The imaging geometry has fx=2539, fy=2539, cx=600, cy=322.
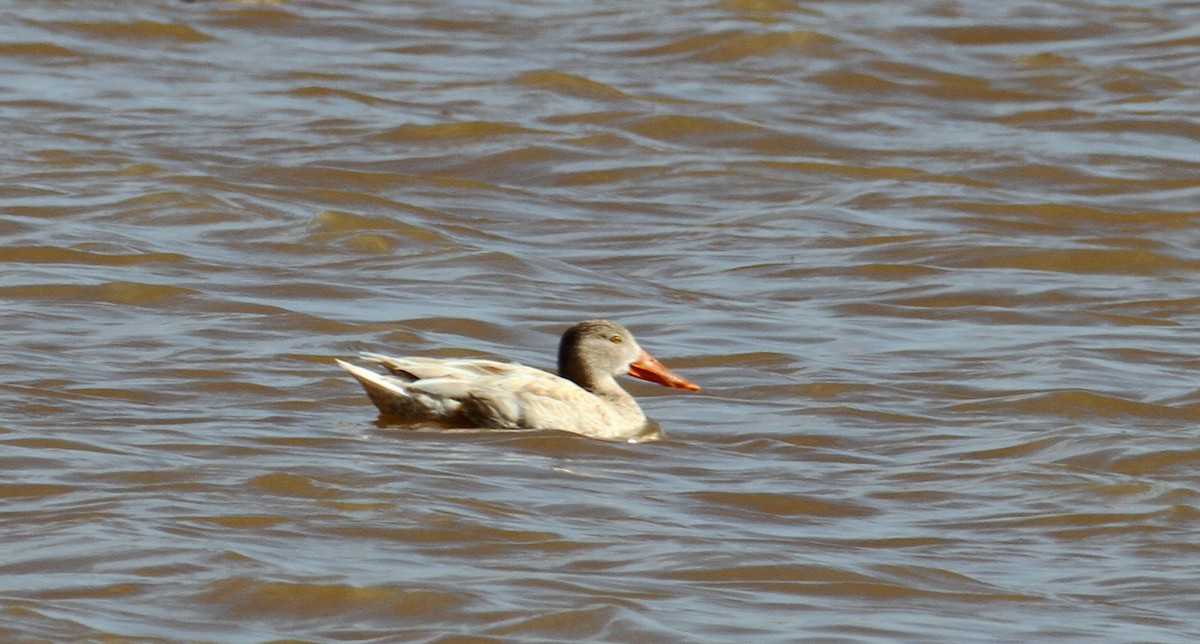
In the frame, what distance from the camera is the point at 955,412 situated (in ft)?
31.3

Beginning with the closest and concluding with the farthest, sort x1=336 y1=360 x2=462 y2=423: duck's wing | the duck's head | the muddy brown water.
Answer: the muddy brown water < x1=336 y1=360 x2=462 y2=423: duck's wing < the duck's head

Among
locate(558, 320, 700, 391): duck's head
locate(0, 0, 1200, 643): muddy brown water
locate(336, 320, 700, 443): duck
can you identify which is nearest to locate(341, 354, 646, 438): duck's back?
locate(336, 320, 700, 443): duck

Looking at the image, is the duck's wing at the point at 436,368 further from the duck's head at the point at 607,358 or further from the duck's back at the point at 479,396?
the duck's head at the point at 607,358

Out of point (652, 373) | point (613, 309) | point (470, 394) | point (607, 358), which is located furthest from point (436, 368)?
point (613, 309)

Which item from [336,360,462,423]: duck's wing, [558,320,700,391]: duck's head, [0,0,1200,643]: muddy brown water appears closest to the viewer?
[0,0,1200,643]: muddy brown water

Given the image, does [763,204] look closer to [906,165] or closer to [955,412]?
[906,165]

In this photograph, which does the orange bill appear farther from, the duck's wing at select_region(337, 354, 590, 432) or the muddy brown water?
the duck's wing at select_region(337, 354, 590, 432)

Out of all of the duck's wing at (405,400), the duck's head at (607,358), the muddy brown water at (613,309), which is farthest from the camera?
the duck's head at (607,358)

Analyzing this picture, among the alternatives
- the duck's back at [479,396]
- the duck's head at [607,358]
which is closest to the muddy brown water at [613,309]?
the duck's back at [479,396]

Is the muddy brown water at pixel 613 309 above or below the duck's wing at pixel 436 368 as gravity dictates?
below

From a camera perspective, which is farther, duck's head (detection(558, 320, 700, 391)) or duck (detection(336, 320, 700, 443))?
duck's head (detection(558, 320, 700, 391))

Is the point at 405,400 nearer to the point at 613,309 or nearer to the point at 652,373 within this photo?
the point at 652,373

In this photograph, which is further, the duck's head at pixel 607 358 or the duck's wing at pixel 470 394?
the duck's head at pixel 607 358

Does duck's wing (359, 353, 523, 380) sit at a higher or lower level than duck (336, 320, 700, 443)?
higher
